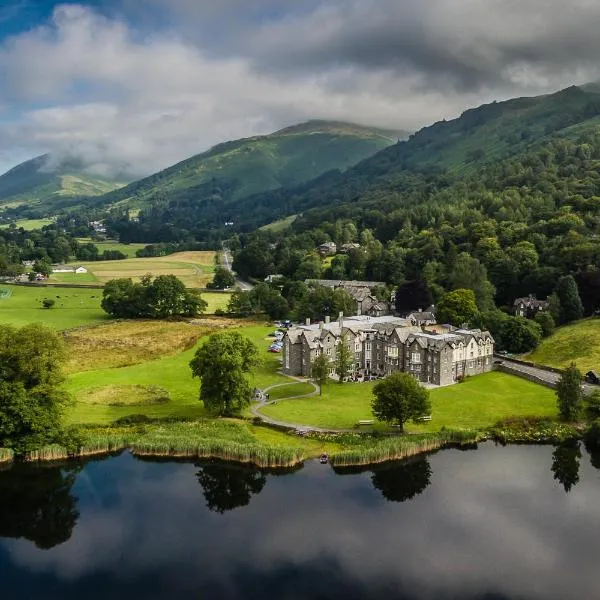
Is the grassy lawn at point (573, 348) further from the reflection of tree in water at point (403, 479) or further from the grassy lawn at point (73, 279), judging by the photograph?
the grassy lawn at point (73, 279)

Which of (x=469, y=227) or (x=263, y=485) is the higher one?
(x=469, y=227)

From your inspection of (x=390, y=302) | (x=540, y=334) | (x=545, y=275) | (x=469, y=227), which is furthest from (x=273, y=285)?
(x=540, y=334)

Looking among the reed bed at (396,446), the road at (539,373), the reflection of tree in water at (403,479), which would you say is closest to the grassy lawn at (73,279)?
the road at (539,373)

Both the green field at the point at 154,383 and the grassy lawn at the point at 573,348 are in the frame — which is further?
the grassy lawn at the point at 573,348

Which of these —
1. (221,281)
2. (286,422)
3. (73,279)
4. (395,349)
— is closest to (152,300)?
(221,281)

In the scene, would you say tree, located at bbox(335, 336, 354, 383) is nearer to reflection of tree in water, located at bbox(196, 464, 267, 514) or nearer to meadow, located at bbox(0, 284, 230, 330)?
reflection of tree in water, located at bbox(196, 464, 267, 514)

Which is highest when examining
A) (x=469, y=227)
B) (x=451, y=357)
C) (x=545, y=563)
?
(x=469, y=227)

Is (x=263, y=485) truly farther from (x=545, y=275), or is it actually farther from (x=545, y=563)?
(x=545, y=275)
